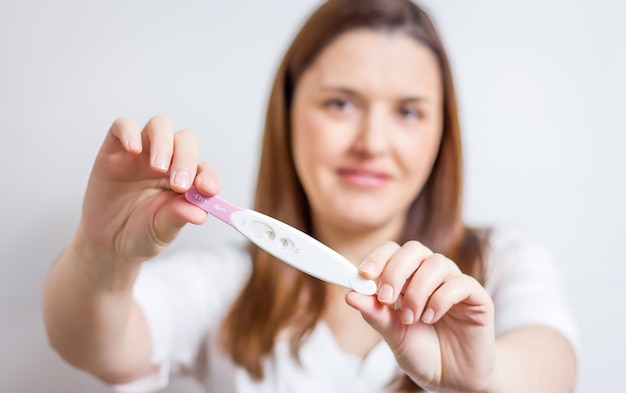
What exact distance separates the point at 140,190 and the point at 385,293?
0.74ft

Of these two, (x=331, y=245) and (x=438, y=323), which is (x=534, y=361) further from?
(x=331, y=245)

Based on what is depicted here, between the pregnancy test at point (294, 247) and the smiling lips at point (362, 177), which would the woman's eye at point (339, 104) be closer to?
the smiling lips at point (362, 177)

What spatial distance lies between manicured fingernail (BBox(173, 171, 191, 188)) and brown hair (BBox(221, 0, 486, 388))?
364 mm

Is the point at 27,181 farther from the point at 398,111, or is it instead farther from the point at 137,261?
the point at 398,111

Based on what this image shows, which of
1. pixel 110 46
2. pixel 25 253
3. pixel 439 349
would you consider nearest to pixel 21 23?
pixel 110 46

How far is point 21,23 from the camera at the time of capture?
2.93ft

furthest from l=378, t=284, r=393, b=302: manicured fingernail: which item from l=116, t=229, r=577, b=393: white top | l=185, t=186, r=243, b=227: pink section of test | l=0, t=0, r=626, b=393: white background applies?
l=0, t=0, r=626, b=393: white background

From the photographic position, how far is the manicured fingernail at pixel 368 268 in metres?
0.45

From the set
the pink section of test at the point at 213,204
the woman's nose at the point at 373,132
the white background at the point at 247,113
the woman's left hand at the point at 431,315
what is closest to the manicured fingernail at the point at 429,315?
the woman's left hand at the point at 431,315

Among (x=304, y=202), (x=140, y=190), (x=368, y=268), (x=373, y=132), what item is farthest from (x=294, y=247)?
(x=304, y=202)

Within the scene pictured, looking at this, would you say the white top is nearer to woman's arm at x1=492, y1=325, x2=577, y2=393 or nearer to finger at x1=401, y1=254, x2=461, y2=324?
woman's arm at x1=492, y1=325, x2=577, y2=393

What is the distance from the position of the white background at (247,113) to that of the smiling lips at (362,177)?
0.23 metres

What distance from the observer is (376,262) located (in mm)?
459

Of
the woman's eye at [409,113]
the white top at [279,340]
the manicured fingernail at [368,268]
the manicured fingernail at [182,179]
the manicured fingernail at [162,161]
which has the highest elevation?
the woman's eye at [409,113]
